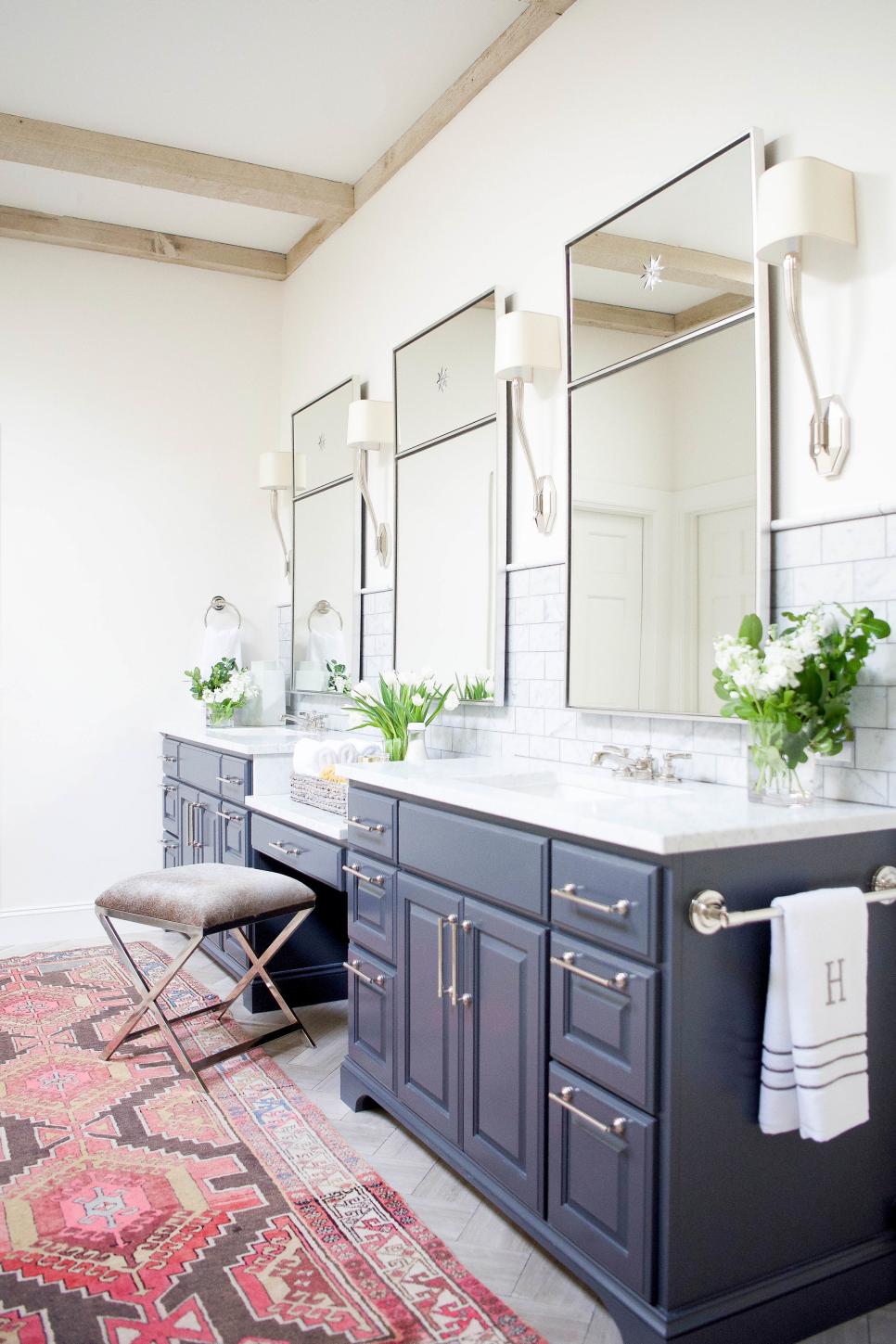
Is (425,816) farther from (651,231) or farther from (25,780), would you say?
(25,780)

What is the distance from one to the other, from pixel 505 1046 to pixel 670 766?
0.72m

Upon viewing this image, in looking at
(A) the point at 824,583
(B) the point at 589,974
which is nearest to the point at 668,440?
(A) the point at 824,583

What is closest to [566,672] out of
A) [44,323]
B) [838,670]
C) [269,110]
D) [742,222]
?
[838,670]

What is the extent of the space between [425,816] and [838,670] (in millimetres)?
949

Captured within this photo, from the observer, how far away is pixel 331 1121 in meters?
2.60

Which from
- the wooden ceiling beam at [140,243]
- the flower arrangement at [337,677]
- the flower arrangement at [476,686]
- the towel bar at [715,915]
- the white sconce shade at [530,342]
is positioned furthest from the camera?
the wooden ceiling beam at [140,243]

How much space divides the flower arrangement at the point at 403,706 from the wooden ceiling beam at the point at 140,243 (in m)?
2.68

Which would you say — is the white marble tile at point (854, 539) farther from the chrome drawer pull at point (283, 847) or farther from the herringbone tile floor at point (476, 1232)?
the chrome drawer pull at point (283, 847)

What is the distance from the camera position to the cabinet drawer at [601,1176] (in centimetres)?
164

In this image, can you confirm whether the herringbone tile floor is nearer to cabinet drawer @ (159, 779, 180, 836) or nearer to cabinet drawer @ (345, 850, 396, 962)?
cabinet drawer @ (345, 850, 396, 962)

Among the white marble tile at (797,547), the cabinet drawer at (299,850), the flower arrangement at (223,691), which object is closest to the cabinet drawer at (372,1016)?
the cabinet drawer at (299,850)

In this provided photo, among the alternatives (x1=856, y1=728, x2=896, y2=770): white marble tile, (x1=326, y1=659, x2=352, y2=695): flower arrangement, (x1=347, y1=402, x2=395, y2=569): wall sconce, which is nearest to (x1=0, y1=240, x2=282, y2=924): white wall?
(x1=326, y1=659, x2=352, y2=695): flower arrangement

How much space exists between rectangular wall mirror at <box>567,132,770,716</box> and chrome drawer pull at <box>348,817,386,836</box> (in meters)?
0.62

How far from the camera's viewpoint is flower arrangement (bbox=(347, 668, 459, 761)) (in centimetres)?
310
